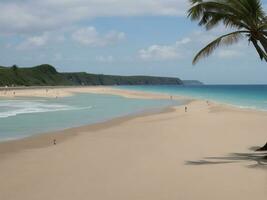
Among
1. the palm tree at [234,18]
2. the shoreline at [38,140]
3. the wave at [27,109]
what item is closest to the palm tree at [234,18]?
the palm tree at [234,18]

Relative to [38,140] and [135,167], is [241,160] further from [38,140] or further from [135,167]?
[38,140]

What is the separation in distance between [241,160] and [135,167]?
10.7 ft

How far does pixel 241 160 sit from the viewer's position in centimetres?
1367

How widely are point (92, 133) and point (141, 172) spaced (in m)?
10.5

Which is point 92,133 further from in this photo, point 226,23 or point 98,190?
point 98,190

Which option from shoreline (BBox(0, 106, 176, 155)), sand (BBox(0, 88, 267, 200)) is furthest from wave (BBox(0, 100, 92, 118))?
sand (BBox(0, 88, 267, 200))

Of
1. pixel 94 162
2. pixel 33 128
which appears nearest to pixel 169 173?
pixel 94 162

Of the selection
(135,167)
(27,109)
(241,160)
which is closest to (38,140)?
(135,167)

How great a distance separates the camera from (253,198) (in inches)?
367

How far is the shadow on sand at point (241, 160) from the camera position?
12801mm

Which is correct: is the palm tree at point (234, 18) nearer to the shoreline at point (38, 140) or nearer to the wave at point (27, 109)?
the shoreline at point (38, 140)

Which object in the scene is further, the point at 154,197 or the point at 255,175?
the point at 255,175

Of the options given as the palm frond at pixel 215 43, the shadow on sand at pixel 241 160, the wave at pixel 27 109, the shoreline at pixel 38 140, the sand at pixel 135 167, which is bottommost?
the wave at pixel 27 109

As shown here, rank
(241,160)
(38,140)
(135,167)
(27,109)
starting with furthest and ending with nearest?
(27,109) → (38,140) → (241,160) → (135,167)
